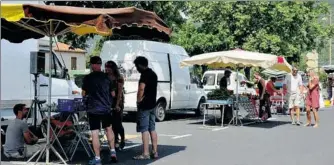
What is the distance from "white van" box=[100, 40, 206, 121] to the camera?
674 inches

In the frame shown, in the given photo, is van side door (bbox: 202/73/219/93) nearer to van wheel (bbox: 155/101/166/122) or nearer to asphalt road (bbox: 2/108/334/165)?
van wheel (bbox: 155/101/166/122)

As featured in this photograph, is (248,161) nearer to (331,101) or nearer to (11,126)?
(11,126)

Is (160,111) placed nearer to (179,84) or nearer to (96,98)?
(179,84)

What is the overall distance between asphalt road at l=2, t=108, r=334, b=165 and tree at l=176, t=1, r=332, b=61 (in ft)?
49.5

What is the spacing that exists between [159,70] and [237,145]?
6.17 meters

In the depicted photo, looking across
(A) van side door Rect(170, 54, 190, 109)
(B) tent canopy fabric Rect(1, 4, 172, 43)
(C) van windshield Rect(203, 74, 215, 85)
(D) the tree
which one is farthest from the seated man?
(D) the tree

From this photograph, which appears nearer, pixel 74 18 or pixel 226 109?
pixel 74 18

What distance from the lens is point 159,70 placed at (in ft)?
57.5

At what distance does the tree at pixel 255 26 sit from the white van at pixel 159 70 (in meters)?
13.3

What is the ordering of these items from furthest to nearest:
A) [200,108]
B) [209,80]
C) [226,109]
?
[209,80]
[200,108]
[226,109]

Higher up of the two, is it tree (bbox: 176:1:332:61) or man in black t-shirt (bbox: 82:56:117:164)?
tree (bbox: 176:1:332:61)

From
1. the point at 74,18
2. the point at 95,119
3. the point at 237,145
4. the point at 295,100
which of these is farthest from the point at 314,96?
the point at 74,18

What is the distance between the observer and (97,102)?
8812 millimetres

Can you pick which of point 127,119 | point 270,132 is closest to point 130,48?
point 127,119
